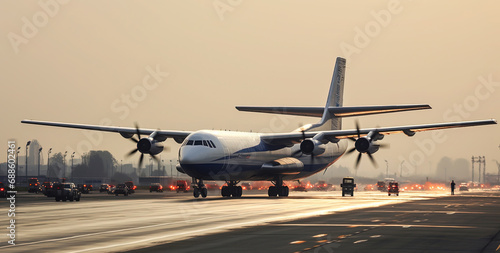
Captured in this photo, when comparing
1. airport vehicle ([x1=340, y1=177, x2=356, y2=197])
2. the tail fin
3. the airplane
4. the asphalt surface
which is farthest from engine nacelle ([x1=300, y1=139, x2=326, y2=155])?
the asphalt surface

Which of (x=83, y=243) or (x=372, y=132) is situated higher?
(x=372, y=132)

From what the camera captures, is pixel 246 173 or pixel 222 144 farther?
pixel 246 173

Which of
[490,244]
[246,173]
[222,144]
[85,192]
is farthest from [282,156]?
[490,244]

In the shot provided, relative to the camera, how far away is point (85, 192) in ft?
304

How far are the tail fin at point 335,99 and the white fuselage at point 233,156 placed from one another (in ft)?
13.0

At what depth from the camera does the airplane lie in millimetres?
57409

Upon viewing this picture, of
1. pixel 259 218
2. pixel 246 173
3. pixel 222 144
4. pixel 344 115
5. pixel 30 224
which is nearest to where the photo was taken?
pixel 30 224

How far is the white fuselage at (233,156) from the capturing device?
5647 cm

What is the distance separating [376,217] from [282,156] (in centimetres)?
3452

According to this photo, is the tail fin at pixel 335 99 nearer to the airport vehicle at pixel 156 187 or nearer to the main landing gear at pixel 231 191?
the main landing gear at pixel 231 191

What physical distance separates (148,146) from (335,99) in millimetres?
28475

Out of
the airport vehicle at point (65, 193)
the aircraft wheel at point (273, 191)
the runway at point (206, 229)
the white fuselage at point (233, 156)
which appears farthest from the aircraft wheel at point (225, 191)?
the runway at point (206, 229)

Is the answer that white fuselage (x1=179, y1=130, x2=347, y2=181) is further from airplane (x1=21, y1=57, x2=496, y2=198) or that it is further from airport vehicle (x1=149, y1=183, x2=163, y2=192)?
airport vehicle (x1=149, y1=183, x2=163, y2=192)

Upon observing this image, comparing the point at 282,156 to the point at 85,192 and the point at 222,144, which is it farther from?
the point at 85,192
